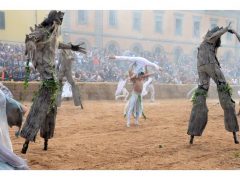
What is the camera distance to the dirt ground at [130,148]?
21.8 feet

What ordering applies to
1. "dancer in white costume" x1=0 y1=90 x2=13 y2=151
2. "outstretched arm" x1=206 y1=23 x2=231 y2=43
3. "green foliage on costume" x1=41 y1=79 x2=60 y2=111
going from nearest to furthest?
1. "dancer in white costume" x1=0 y1=90 x2=13 y2=151
2. "green foliage on costume" x1=41 y1=79 x2=60 y2=111
3. "outstretched arm" x1=206 y1=23 x2=231 y2=43

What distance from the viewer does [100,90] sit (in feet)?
71.7

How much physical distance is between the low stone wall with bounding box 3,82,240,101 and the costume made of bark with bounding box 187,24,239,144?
641 centimetres

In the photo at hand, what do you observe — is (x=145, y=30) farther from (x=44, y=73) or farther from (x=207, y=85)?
(x=44, y=73)

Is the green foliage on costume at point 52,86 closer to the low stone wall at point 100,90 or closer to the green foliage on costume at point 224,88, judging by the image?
the green foliage on costume at point 224,88

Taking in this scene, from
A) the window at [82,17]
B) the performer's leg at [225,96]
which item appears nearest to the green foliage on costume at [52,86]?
the performer's leg at [225,96]

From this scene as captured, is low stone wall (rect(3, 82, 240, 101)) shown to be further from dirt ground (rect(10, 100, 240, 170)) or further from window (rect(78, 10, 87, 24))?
window (rect(78, 10, 87, 24))

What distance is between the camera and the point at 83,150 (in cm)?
768

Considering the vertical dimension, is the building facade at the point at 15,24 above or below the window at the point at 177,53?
above

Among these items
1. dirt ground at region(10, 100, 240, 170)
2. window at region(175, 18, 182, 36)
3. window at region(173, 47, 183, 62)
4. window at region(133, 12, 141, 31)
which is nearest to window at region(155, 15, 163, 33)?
window at region(175, 18, 182, 36)

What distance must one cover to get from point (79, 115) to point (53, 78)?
6.44 m

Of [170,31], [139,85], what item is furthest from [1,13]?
[139,85]

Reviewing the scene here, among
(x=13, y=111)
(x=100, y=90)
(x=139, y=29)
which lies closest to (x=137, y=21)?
(x=139, y=29)

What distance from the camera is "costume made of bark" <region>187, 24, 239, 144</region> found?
8188 mm
